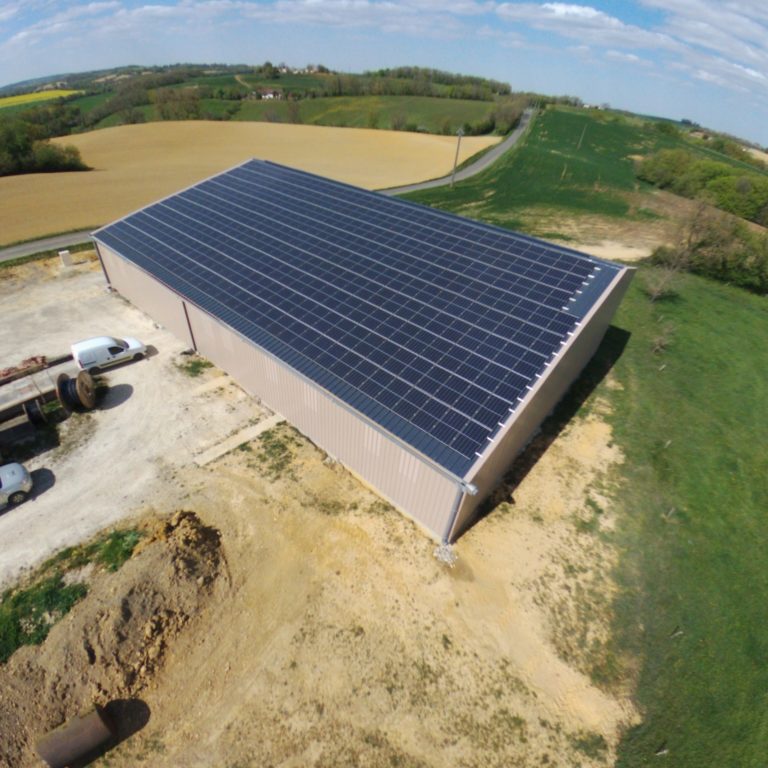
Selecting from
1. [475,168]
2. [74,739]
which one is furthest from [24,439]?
[475,168]

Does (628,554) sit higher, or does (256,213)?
(256,213)

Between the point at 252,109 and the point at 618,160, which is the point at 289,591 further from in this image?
A: the point at 252,109

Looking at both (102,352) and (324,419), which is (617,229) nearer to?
(324,419)

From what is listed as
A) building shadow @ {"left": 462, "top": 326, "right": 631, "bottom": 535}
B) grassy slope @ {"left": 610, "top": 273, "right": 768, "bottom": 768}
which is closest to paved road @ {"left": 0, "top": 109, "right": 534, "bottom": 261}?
building shadow @ {"left": 462, "top": 326, "right": 631, "bottom": 535}

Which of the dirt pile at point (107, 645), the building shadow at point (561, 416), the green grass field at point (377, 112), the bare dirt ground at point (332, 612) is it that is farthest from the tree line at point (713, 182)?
the dirt pile at point (107, 645)

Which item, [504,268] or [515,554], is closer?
[515,554]

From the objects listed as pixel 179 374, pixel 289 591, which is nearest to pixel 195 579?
pixel 289 591

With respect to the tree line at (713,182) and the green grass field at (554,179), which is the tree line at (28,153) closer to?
the green grass field at (554,179)
